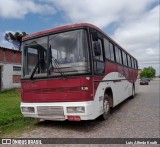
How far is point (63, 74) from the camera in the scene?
21.8 feet

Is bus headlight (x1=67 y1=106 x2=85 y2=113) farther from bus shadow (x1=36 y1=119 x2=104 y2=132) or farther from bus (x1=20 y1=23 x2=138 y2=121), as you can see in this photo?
bus shadow (x1=36 y1=119 x2=104 y2=132)

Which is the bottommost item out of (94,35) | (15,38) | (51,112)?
(51,112)

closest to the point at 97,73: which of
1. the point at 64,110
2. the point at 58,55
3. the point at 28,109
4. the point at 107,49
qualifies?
the point at 58,55

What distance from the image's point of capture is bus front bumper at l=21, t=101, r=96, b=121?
20.9 feet

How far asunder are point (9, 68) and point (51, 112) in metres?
19.7

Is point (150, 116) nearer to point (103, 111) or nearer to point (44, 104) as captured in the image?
point (103, 111)

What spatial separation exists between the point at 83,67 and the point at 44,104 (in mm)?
1671

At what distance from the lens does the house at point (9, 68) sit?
24.2 m

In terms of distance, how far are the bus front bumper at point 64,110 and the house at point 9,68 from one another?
18090mm

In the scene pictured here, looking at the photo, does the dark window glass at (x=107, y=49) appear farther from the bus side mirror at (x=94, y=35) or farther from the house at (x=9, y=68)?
the house at (x=9, y=68)

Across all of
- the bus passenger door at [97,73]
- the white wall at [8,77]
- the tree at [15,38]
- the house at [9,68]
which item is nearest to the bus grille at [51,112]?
the bus passenger door at [97,73]

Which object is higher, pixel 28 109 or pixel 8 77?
pixel 8 77

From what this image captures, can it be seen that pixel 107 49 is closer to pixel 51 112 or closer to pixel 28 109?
pixel 51 112

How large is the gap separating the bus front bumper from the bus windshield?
35.2 inches
